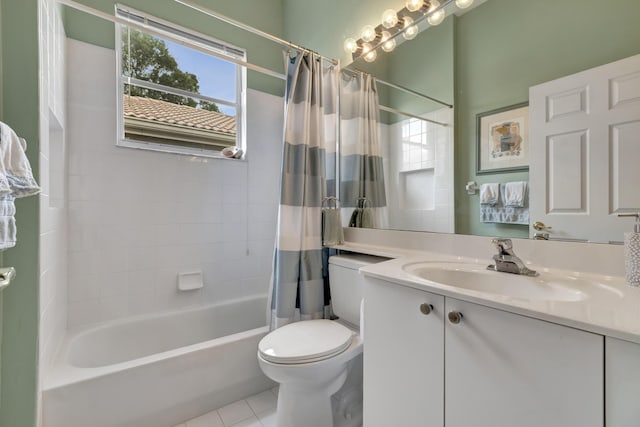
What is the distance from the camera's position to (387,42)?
1679 mm

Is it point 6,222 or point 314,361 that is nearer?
point 6,222

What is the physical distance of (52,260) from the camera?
136 cm

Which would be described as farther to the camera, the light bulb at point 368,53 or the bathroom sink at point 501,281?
the light bulb at point 368,53

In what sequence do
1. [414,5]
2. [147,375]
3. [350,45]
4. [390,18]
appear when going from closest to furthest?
[147,375] → [414,5] → [390,18] → [350,45]

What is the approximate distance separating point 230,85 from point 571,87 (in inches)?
92.6

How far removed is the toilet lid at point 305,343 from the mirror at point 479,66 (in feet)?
2.18

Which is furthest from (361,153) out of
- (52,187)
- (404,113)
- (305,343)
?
(52,187)

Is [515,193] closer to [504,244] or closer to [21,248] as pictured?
[504,244]

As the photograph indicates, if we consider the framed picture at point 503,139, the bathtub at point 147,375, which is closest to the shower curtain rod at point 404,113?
the framed picture at point 503,139

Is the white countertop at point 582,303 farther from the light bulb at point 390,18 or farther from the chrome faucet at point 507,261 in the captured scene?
the light bulb at point 390,18

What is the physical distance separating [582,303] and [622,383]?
18cm

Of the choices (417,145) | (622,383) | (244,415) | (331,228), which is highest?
(417,145)

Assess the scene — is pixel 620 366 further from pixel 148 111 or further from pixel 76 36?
pixel 76 36

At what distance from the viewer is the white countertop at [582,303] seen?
1.73ft
